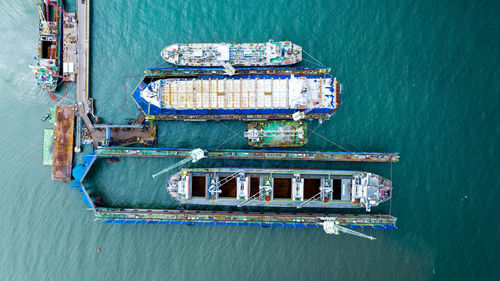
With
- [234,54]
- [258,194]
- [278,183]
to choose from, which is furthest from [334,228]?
[234,54]

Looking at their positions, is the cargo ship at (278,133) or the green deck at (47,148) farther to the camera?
→ the green deck at (47,148)

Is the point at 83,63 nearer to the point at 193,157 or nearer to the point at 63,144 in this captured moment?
the point at 63,144

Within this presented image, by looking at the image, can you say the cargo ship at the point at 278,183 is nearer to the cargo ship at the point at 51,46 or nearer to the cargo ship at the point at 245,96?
the cargo ship at the point at 245,96

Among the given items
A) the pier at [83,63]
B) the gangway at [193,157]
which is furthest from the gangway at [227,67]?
the pier at [83,63]

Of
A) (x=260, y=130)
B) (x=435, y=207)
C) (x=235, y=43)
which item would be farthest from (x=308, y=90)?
(x=435, y=207)

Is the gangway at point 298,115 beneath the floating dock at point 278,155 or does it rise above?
above

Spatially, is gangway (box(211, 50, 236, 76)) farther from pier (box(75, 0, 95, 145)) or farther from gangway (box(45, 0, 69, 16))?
gangway (box(45, 0, 69, 16))
